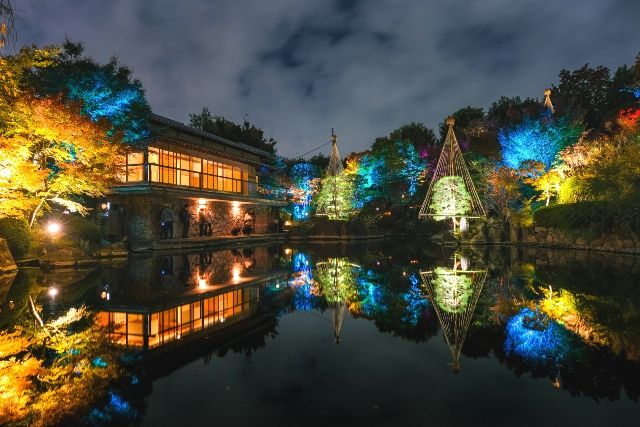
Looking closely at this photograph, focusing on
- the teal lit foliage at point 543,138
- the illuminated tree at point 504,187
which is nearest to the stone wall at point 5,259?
the illuminated tree at point 504,187

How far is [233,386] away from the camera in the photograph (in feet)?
13.1

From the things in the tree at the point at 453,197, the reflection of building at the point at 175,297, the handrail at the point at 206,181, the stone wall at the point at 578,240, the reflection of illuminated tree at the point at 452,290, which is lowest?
the reflection of illuminated tree at the point at 452,290

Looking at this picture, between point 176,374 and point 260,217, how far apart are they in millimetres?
26517

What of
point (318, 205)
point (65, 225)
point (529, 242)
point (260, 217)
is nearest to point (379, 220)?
point (318, 205)

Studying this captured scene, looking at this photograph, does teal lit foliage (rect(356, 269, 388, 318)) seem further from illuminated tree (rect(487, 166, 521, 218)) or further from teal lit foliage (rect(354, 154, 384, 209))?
teal lit foliage (rect(354, 154, 384, 209))

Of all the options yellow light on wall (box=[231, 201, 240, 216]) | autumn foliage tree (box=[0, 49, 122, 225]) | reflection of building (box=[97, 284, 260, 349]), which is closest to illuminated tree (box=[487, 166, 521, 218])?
yellow light on wall (box=[231, 201, 240, 216])

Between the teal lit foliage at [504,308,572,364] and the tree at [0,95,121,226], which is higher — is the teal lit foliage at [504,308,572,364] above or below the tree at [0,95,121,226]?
below

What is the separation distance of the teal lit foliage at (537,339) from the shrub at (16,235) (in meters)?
15.0

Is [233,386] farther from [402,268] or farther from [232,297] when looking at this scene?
[402,268]

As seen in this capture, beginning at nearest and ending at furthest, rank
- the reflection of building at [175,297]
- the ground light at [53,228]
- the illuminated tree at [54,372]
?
the illuminated tree at [54,372], the reflection of building at [175,297], the ground light at [53,228]

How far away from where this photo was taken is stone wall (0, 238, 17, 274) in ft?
37.5

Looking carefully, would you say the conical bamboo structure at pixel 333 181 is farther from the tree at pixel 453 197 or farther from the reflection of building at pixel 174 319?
the reflection of building at pixel 174 319

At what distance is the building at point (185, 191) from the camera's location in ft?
67.5

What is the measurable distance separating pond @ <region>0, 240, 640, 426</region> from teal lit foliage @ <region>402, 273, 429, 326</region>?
4 centimetres
